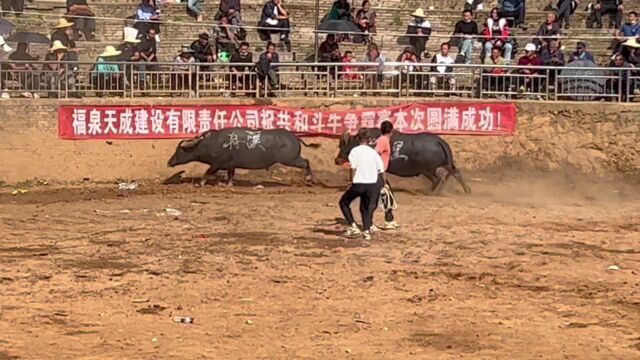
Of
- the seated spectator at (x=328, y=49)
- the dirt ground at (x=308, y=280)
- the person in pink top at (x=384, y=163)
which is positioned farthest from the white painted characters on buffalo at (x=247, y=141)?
the person in pink top at (x=384, y=163)

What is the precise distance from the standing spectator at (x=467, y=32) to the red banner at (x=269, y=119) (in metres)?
2.50

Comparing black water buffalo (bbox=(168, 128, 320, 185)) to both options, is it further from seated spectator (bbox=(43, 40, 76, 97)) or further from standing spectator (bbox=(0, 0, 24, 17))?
standing spectator (bbox=(0, 0, 24, 17))

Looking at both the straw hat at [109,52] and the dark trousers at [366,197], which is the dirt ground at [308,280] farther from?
the straw hat at [109,52]

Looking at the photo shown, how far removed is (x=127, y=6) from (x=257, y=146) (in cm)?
716

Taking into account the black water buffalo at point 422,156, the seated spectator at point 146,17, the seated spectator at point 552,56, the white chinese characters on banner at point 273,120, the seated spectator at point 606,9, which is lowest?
the black water buffalo at point 422,156

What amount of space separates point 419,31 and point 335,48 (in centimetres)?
282

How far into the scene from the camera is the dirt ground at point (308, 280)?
30.5ft

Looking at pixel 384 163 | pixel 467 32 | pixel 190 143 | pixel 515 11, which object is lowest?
pixel 190 143

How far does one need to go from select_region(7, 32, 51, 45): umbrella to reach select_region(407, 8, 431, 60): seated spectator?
8.77 meters

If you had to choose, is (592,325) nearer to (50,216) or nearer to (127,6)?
(50,216)

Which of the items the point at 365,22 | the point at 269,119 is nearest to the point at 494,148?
the point at 269,119

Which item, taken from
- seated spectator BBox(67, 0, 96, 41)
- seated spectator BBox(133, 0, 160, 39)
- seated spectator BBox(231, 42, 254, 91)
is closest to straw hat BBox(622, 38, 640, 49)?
seated spectator BBox(231, 42, 254, 91)

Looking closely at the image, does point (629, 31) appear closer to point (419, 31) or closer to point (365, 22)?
point (419, 31)

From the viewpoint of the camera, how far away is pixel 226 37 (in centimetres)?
2369
